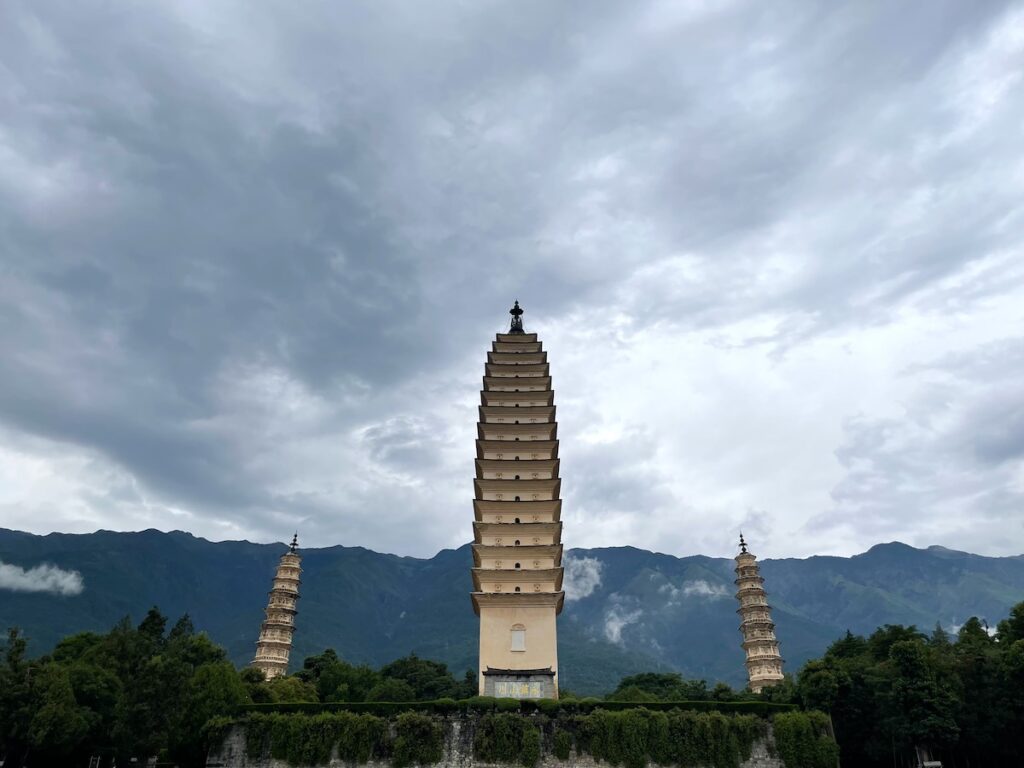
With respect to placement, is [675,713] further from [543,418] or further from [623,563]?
[623,563]

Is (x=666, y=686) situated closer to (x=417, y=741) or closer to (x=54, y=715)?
(x=417, y=741)

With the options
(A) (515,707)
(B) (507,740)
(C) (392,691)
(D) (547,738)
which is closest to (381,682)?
(C) (392,691)

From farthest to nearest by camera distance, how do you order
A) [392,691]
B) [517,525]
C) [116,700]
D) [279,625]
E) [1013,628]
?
[279,625] < [392,691] < [517,525] < [1013,628] < [116,700]

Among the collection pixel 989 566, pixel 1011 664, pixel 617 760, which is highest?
pixel 989 566

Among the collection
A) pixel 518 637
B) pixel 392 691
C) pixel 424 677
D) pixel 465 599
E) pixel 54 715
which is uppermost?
pixel 465 599

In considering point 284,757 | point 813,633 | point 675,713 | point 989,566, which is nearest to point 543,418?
point 675,713

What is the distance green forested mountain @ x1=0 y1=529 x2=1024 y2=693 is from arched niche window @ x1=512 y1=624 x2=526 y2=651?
3111 inches

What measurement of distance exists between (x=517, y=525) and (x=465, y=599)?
128 meters

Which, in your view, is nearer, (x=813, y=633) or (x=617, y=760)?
(x=617, y=760)

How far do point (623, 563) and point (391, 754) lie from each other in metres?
178

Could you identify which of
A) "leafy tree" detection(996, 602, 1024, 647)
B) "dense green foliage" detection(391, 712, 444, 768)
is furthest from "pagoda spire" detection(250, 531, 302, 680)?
"leafy tree" detection(996, 602, 1024, 647)

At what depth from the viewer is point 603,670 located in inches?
4648

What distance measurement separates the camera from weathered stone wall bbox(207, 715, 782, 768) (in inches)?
1069

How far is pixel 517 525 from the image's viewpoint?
36750 mm
